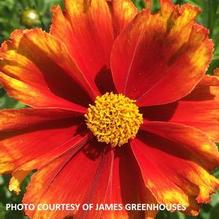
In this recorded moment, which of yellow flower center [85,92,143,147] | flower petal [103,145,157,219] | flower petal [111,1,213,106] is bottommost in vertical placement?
flower petal [103,145,157,219]

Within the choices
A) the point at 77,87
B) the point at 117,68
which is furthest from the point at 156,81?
the point at 77,87

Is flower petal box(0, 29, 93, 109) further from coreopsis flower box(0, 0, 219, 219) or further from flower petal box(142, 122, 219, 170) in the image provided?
flower petal box(142, 122, 219, 170)

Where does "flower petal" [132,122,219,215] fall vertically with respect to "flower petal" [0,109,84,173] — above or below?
below

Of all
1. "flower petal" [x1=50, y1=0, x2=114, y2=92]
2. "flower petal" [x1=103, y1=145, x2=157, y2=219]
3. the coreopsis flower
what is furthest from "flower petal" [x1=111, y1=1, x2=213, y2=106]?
"flower petal" [x1=103, y1=145, x2=157, y2=219]

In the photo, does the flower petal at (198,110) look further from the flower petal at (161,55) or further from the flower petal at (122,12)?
the flower petal at (122,12)

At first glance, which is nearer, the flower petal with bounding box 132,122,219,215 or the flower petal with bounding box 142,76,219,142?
the flower petal with bounding box 132,122,219,215

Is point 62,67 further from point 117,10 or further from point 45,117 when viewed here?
point 117,10

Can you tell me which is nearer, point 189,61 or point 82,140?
point 189,61
